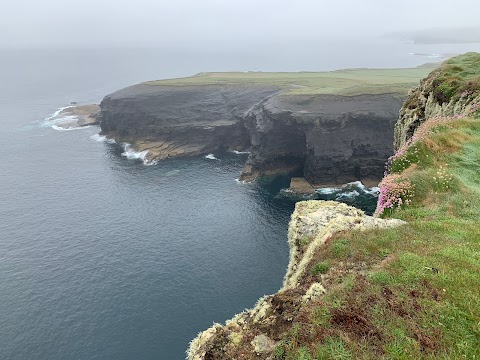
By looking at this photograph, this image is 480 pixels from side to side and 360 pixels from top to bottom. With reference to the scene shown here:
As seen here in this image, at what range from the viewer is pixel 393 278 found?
37.6 ft

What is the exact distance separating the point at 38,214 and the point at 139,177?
26651mm

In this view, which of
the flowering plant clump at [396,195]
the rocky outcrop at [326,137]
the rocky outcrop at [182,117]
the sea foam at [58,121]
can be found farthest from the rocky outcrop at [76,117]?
the flowering plant clump at [396,195]

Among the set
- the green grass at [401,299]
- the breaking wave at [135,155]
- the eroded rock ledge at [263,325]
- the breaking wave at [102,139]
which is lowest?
the breaking wave at [135,155]

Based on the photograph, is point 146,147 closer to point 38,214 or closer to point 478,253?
point 38,214

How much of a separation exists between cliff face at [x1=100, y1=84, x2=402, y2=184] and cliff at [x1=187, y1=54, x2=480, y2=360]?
7647 centimetres

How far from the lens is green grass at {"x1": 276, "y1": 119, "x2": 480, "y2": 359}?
910cm

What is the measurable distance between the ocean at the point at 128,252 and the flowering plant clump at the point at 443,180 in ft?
116

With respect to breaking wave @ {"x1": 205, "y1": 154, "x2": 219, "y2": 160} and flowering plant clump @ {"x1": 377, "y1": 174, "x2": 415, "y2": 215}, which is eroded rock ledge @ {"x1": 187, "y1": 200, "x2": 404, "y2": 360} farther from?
breaking wave @ {"x1": 205, "y1": 154, "x2": 219, "y2": 160}

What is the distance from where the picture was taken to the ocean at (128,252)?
46625 millimetres

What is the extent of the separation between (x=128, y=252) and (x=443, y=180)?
53199 mm

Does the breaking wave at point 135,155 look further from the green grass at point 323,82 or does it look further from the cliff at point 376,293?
the cliff at point 376,293

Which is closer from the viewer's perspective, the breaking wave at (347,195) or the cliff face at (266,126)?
the breaking wave at (347,195)

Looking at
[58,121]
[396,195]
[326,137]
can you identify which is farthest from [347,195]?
[58,121]

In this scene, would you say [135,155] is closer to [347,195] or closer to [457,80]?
[347,195]
